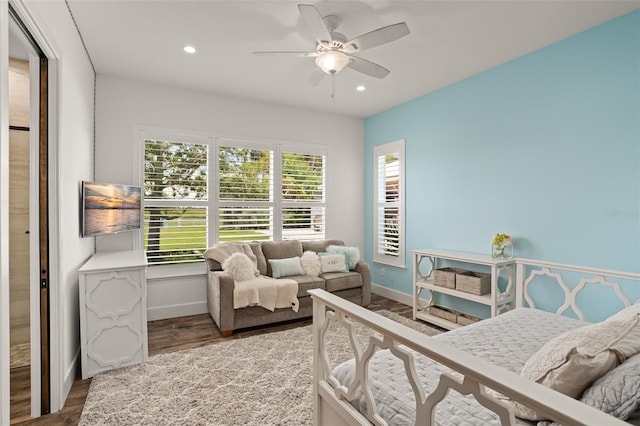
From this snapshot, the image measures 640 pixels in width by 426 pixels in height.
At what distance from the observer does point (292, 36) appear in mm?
2877

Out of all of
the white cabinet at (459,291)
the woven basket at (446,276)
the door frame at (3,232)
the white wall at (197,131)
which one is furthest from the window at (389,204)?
the door frame at (3,232)

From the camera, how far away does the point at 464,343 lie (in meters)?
1.77

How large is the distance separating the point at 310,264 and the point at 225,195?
146 cm

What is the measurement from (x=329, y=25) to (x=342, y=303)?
223cm

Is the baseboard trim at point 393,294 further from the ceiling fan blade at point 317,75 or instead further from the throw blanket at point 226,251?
the ceiling fan blade at point 317,75

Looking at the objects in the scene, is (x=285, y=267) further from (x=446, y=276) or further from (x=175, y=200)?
(x=446, y=276)

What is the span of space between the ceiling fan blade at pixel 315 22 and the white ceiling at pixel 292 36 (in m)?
0.24

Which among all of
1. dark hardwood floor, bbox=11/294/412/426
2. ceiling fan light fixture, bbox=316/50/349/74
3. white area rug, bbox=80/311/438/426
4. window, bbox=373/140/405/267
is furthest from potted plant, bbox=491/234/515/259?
ceiling fan light fixture, bbox=316/50/349/74

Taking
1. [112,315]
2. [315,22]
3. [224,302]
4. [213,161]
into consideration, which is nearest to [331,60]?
[315,22]

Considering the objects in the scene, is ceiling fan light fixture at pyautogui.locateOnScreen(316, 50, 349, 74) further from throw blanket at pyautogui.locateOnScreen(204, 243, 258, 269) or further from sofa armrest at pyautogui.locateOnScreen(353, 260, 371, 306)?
sofa armrest at pyautogui.locateOnScreen(353, 260, 371, 306)

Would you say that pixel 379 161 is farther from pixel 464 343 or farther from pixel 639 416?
pixel 639 416

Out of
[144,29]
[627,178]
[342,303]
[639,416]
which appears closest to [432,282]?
[627,178]

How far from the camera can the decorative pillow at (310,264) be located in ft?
13.7

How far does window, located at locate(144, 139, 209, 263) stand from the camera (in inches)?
157
